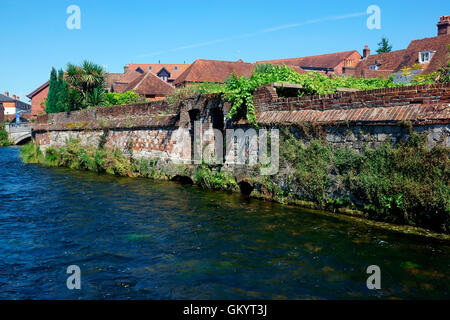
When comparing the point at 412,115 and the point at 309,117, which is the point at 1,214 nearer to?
the point at 309,117

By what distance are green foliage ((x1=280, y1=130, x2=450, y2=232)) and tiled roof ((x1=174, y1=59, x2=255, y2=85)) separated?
113 ft

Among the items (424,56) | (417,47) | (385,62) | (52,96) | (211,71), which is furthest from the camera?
(385,62)

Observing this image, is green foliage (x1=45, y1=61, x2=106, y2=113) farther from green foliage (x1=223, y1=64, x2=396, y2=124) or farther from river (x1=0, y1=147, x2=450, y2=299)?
green foliage (x1=223, y1=64, x2=396, y2=124)

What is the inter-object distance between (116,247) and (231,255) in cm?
216

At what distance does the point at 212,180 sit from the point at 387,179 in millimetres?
6056

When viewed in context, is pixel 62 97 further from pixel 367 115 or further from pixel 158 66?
pixel 158 66

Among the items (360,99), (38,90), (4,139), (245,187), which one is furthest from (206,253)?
(38,90)

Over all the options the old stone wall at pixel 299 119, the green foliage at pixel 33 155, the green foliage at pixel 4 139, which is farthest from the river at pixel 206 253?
the green foliage at pixel 4 139

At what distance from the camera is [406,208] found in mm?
7234

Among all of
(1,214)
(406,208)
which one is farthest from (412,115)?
(1,214)

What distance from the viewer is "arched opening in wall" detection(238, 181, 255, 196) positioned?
1128cm

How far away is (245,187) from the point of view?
11523 mm

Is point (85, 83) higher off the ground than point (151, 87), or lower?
lower

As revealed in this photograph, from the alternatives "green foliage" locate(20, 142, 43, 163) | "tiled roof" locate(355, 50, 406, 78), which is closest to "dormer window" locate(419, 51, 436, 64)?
"tiled roof" locate(355, 50, 406, 78)
